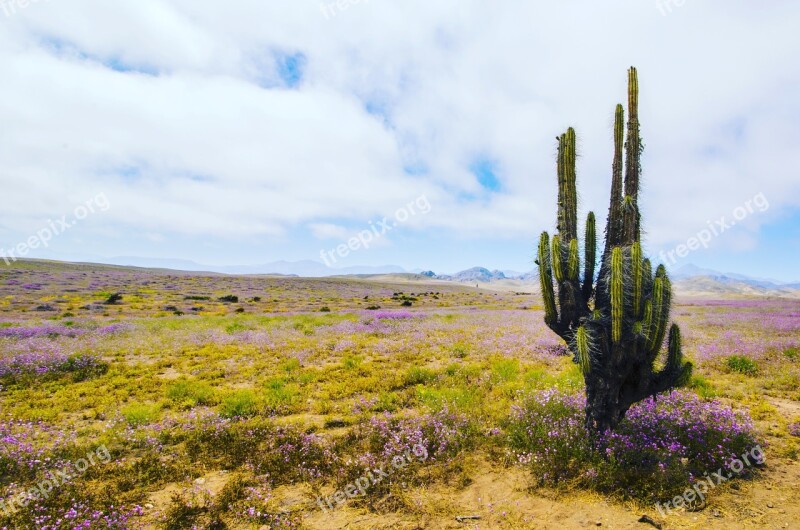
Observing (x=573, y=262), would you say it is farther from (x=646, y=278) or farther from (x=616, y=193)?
(x=616, y=193)

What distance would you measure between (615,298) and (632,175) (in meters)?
2.47

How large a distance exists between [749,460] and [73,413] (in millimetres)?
14960

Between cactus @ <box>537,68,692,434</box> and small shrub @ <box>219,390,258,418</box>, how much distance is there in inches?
299

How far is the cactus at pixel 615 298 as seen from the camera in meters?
6.22

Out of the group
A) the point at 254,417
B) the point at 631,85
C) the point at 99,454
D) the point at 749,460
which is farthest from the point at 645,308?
A: the point at 99,454

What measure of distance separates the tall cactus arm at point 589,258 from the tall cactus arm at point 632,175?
554mm

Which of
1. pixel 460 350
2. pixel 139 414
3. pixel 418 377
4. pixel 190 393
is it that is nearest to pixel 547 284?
pixel 418 377

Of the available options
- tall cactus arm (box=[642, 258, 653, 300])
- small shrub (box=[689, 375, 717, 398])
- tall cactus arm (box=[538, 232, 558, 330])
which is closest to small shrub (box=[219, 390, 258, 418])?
tall cactus arm (box=[538, 232, 558, 330])

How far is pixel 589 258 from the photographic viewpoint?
23.1ft

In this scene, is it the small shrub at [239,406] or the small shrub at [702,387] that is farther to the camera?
the small shrub at [702,387]

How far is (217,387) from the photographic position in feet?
37.2

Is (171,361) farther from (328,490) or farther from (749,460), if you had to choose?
(749,460)

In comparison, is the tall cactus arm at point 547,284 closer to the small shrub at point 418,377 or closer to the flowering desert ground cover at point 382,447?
the flowering desert ground cover at point 382,447

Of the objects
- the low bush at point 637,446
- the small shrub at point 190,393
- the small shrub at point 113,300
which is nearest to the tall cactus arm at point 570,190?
the low bush at point 637,446
